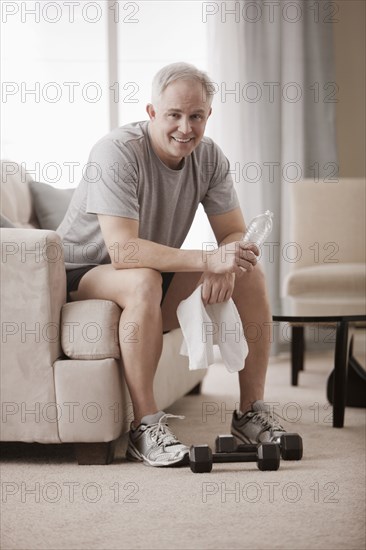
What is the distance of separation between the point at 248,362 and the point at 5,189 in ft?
3.48

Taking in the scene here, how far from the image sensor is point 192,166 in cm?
261

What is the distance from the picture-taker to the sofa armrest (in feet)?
7.27

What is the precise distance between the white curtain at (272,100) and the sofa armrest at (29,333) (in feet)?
7.91

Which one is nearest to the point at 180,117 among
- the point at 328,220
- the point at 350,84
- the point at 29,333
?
the point at 29,333

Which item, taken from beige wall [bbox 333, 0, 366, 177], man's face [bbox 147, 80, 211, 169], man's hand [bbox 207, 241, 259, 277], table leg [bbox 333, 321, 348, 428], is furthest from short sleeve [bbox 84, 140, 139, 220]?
beige wall [bbox 333, 0, 366, 177]

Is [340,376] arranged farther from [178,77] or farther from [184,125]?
[178,77]

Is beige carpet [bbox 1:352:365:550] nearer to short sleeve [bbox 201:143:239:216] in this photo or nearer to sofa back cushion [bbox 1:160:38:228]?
short sleeve [bbox 201:143:239:216]

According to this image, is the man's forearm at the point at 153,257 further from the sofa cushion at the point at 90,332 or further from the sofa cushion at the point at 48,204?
the sofa cushion at the point at 48,204

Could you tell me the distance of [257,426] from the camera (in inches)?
Answer: 95.9

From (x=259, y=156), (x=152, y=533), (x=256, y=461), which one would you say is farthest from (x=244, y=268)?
(x=259, y=156)

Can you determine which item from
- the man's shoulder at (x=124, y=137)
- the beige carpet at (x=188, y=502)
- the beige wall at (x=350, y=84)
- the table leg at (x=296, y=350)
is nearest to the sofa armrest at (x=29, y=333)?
the beige carpet at (x=188, y=502)

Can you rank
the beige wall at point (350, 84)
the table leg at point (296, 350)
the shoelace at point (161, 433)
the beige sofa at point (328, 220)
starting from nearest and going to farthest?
1. the shoelace at point (161, 433)
2. the table leg at point (296, 350)
3. the beige sofa at point (328, 220)
4. the beige wall at point (350, 84)

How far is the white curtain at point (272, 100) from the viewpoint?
4.48 m

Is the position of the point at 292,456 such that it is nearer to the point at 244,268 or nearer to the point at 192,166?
the point at 244,268
